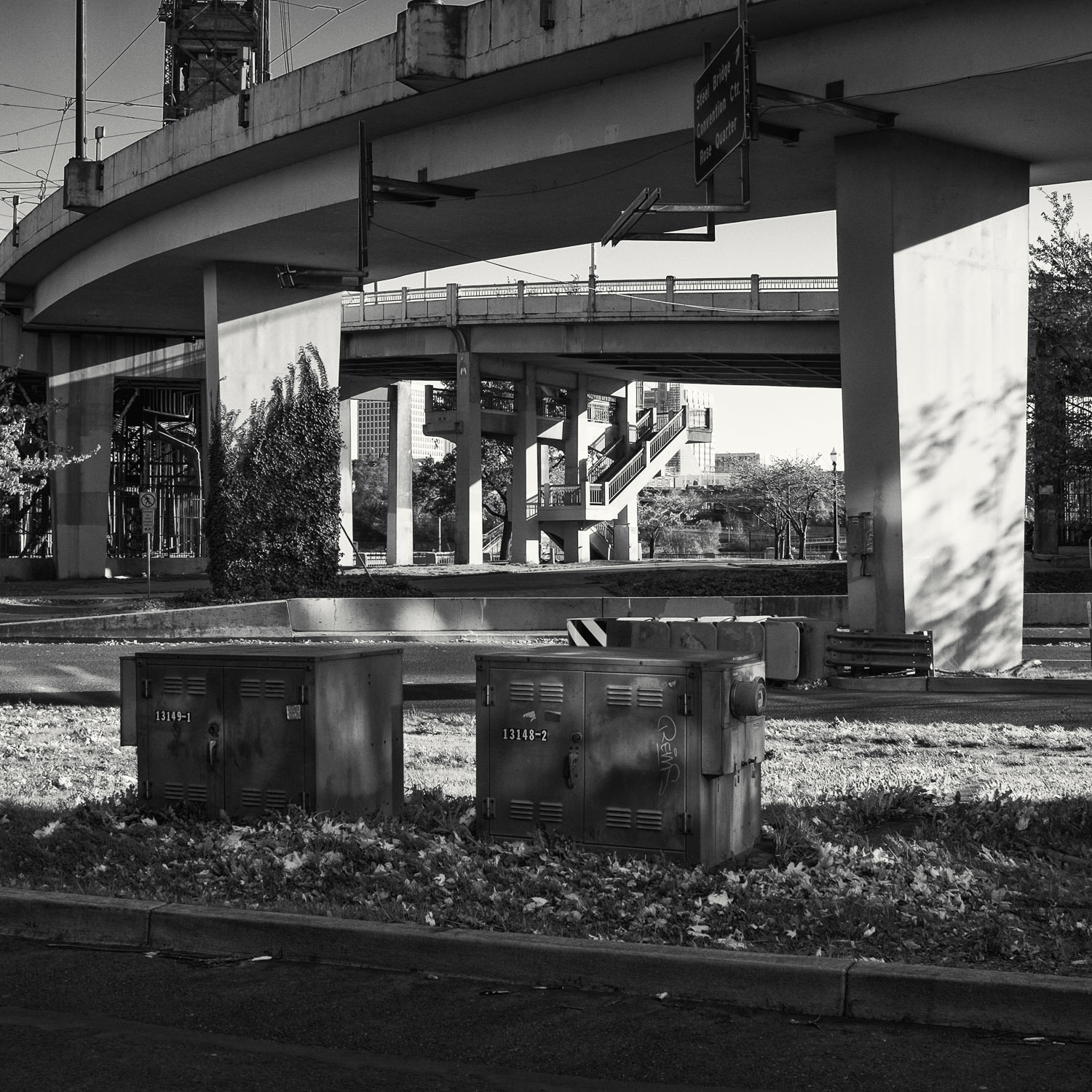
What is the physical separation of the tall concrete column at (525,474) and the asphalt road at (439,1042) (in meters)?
58.6

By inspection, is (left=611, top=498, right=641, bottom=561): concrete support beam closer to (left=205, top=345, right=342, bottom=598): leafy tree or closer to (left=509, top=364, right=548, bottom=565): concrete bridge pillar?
(left=509, top=364, right=548, bottom=565): concrete bridge pillar

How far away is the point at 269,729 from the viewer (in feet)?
25.5

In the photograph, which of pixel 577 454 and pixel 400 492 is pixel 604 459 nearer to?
pixel 577 454

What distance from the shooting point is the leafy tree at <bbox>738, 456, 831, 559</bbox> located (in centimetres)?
11269

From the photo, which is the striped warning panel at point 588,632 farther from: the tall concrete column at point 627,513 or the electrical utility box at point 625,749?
the tall concrete column at point 627,513

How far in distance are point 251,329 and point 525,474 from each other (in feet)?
120

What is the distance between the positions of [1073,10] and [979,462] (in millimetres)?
6566

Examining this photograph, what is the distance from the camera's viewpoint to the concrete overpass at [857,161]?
680 inches

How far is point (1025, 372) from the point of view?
20438mm

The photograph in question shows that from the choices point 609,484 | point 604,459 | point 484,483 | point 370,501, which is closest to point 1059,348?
point 609,484

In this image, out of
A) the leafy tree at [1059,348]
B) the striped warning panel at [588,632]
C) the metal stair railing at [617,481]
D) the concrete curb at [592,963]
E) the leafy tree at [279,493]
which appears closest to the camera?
the concrete curb at [592,963]

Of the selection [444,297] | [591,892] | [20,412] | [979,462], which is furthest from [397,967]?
[444,297]

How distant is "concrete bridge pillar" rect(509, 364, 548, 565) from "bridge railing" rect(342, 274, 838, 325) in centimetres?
789

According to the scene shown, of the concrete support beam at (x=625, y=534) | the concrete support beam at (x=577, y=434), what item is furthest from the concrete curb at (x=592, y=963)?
the concrete support beam at (x=625, y=534)
